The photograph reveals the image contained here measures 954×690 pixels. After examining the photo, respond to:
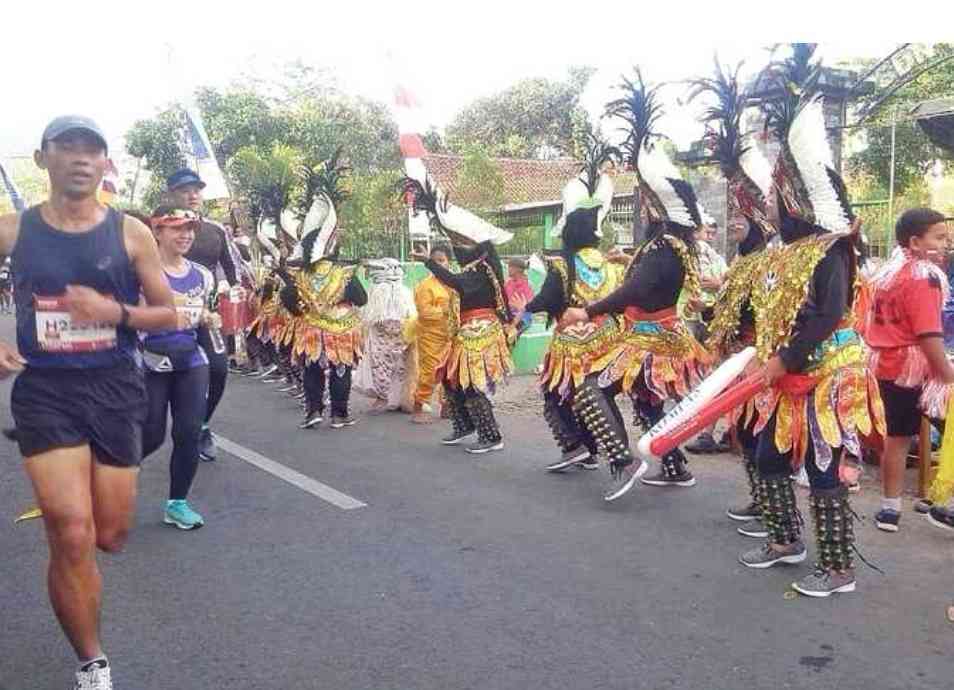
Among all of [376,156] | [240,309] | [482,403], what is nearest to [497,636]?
[482,403]

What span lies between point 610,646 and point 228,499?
2.98 m

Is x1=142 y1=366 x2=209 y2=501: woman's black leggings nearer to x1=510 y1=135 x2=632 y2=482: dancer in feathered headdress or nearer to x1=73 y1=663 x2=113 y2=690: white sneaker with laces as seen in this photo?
x1=73 y1=663 x2=113 y2=690: white sneaker with laces

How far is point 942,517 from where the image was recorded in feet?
16.1

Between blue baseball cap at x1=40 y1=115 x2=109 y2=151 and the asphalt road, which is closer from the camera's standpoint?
blue baseball cap at x1=40 y1=115 x2=109 y2=151

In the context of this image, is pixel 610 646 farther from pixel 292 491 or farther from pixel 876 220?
pixel 876 220

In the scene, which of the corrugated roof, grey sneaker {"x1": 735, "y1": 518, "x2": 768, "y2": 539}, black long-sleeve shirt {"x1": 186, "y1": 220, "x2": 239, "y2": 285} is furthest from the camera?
the corrugated roof

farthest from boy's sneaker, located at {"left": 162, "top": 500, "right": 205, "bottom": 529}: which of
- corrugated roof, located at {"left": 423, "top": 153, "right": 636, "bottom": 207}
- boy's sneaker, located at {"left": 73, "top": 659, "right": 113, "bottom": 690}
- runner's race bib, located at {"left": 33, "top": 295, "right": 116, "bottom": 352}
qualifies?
corrugated roof, located at {"left": 423, "top": 153, "right": 636, "bottom": 207}

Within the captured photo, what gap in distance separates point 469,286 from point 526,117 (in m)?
31.6

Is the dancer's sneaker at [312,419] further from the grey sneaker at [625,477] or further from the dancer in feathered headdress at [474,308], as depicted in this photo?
the grey sneaker at [625,477]

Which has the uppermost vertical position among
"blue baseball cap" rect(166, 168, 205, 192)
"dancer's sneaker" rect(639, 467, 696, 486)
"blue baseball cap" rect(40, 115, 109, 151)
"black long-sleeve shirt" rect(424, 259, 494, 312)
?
"blue baseball cap" rect(40, 115, 109, 151)

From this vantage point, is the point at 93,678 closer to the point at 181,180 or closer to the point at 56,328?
the point at 56,328

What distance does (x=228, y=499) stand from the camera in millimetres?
5621

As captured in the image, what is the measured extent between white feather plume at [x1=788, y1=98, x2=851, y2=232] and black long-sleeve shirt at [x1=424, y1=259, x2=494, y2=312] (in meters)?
3.37

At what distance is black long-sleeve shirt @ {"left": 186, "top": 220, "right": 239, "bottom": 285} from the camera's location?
6570 mm
